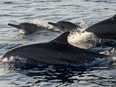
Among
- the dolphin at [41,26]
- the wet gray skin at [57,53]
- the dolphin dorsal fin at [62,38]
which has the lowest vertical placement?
the wet gray skin at [57,53]

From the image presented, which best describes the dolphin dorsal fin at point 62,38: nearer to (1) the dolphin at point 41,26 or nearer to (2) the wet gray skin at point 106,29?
(2) the wet gray skin at point 106,29

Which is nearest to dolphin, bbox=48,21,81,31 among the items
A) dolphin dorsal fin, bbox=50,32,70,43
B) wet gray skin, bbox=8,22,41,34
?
wet gray skin, bbox=8,22,41,34

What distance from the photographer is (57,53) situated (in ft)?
47.9

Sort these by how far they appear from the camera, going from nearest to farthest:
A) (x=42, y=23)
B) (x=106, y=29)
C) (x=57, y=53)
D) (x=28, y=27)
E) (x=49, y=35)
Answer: (x=57, y=53), (x=106, y=29), (x=49, y=35), (x=28, y=27), (x=42, y=23)

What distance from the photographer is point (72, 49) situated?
14.5m

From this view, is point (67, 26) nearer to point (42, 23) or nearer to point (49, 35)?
point (49, 35)

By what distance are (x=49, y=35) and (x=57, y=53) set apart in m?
5.12

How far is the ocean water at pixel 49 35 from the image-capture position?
13.0 m

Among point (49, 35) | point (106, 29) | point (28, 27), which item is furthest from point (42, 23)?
point (106, 29)

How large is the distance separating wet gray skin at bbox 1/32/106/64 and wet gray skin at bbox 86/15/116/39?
12.3 feet

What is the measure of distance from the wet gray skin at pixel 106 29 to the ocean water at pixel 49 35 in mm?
1969

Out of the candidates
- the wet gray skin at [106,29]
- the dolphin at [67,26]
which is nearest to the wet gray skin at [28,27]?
the dolphin at [67,26]

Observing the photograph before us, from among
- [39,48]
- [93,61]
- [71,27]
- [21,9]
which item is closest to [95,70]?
[93,61]

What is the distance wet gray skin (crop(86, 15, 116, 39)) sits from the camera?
1825 cm
